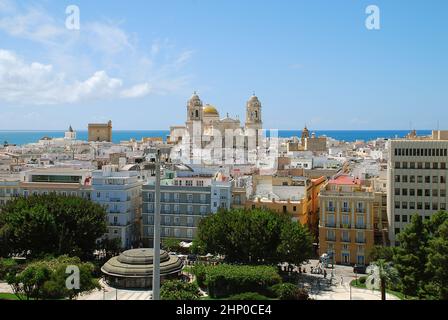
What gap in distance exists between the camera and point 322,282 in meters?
34.3

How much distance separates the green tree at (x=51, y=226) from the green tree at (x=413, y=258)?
21.4 metres

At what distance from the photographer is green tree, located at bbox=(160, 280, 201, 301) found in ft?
85.3

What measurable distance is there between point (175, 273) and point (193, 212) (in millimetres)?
11585

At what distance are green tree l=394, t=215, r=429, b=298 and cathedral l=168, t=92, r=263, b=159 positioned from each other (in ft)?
172

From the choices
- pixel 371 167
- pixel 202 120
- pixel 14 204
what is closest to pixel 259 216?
pixel 14 204

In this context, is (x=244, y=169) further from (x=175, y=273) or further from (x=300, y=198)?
(x=175, y=273)

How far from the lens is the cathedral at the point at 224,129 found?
80.2 meters

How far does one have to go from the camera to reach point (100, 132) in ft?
463

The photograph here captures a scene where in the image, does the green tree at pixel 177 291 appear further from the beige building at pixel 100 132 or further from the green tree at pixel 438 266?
the beige building at pixel 100 132

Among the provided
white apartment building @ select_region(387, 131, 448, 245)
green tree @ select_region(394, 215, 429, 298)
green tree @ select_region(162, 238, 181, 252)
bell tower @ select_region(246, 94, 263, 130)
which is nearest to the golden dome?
bell tower @ select_region(246, 94, 263, 130)

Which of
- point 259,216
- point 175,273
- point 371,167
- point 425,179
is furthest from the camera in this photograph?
point 371,167

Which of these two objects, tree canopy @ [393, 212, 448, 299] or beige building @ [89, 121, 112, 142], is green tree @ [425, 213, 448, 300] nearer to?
tree canopy @ [393, 212, 448, 299]

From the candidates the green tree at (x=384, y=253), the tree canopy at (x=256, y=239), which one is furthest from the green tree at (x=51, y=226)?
the green tree at (x=384, y=253)

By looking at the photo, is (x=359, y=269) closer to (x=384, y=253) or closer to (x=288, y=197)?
(x=384, y=253)
